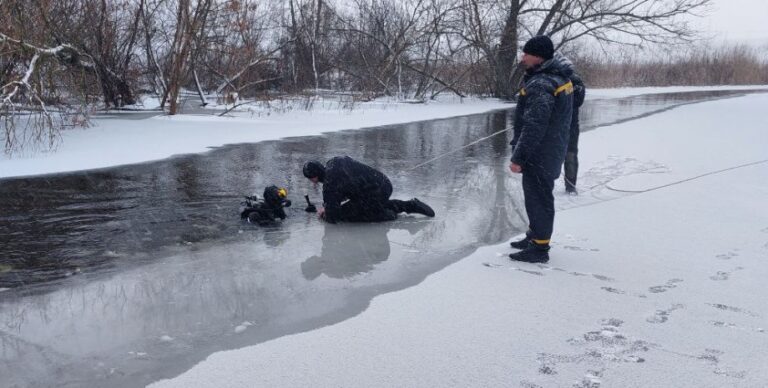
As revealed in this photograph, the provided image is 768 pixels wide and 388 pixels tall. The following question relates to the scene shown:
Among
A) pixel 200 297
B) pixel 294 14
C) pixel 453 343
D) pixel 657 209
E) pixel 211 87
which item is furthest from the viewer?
pixel 294 14

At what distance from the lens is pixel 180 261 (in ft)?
16.4

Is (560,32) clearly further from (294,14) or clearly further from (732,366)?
(732,366)

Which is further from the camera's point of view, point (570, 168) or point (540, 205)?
point (570, 168)

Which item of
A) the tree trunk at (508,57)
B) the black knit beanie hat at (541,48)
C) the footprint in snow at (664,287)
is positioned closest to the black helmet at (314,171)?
the black knit beanie hat at (541,48)

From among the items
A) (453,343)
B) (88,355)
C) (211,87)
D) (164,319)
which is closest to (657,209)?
(453,343)

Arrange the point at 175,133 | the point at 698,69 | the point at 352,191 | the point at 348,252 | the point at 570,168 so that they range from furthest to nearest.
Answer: the point at 698,69 < the point at 175,133 < the point at 570,168 < the point at 352,191 < the point at 348,252

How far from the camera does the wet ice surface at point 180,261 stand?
3.52 meters

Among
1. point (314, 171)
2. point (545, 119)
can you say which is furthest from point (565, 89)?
point (314, 171)

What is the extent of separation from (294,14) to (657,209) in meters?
22.0

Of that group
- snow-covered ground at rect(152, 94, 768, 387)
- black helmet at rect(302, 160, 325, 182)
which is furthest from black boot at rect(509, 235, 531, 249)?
black helmet at rect(302, 160, 325, 182)

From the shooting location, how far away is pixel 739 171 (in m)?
9.25

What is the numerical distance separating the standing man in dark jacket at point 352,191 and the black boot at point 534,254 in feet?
5.31

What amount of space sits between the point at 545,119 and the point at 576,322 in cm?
170

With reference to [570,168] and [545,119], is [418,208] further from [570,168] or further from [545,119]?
[570,168]
